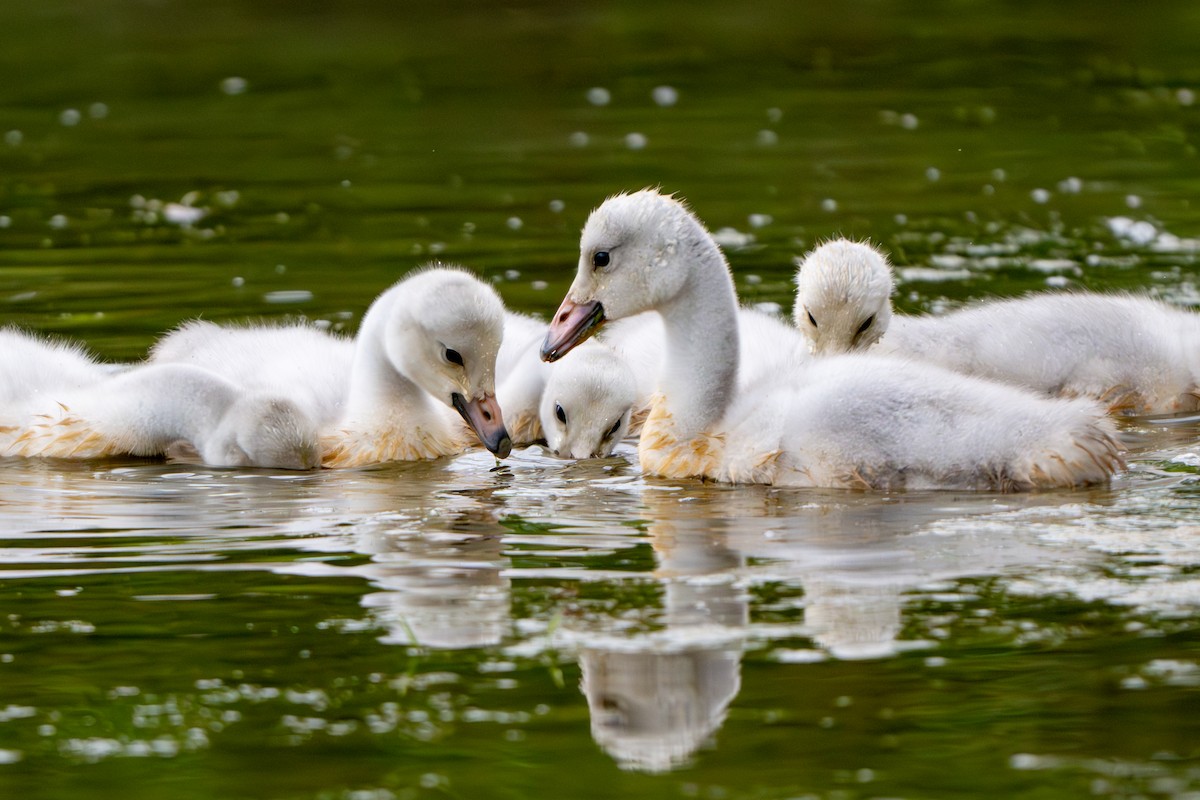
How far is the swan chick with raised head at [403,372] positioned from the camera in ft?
→ 26.5

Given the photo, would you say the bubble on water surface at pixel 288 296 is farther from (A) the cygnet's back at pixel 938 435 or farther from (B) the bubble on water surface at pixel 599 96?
(B) the bubble on water surface at pixel 599 96

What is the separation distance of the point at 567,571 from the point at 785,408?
1338 mm

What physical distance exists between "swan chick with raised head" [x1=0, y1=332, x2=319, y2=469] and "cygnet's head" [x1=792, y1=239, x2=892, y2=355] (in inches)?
75.9

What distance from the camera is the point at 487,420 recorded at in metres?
8.14

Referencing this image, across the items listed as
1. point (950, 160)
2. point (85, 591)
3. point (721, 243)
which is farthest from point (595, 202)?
point (85, 591)

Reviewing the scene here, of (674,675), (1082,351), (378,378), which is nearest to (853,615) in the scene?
(674,675)

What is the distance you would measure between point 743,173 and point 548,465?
752 cm

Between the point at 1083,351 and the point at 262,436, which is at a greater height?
the point at 1083,351

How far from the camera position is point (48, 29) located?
23906mm

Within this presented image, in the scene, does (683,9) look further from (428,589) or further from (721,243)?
(428,589)

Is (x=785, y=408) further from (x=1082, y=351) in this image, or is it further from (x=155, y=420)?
(x=155, y=420)

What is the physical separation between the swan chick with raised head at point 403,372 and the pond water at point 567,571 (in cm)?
18

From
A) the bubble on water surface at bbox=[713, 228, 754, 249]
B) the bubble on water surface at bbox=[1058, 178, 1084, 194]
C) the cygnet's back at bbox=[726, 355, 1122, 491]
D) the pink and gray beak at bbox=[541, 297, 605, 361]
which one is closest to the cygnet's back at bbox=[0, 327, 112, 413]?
the pink and gray beak at bbox=[541, 297, 605, 361]

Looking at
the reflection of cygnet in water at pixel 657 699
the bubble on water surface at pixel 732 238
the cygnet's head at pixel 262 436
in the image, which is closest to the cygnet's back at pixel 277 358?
the cygnet's head at pixel 262 436
